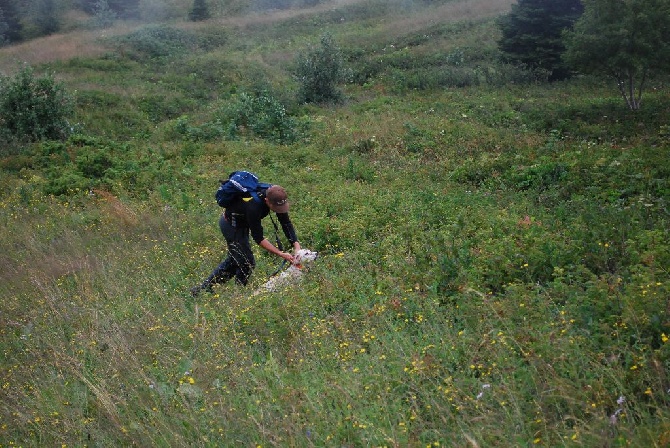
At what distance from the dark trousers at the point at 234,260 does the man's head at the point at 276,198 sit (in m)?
0.64

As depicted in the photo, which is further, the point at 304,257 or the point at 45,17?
the point at 45,17

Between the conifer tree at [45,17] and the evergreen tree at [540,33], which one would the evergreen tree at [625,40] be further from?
the conifer tree at [45,17]

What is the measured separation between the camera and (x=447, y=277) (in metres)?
5.25

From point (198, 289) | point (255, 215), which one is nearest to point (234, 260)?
point (198, 289)

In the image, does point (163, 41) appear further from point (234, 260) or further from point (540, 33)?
point (234, 260)

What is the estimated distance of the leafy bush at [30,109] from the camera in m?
15.3

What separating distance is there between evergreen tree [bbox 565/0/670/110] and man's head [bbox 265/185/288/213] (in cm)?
1197

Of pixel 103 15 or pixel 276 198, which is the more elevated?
pixel 103 15

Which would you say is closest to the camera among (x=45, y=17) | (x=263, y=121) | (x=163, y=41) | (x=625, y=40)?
(x=625, y=40)

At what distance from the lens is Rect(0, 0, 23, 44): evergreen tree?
35625 mm

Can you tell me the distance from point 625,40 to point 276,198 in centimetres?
1218

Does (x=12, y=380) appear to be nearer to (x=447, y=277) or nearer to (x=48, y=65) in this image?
(x=447, y=277)

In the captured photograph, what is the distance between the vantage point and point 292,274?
579 centimetres

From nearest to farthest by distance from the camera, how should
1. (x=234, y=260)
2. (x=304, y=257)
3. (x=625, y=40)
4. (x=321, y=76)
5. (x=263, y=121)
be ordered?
(x=304, y=257), (x=234, y=260), (x=625, y=40), (x=263, y=121), (x=321, y=76)
